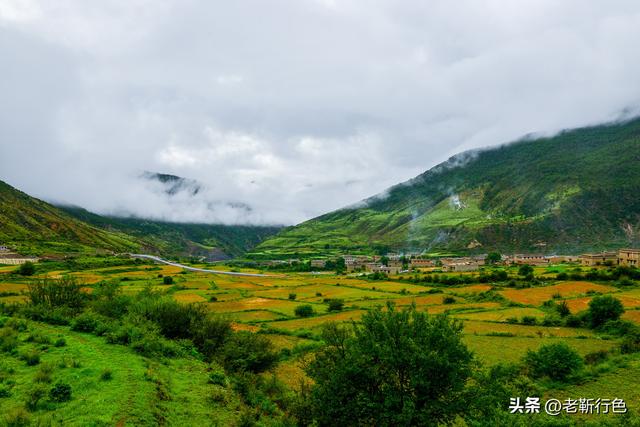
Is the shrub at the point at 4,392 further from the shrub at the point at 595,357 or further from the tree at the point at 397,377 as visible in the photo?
the shrub at the point at 595,357

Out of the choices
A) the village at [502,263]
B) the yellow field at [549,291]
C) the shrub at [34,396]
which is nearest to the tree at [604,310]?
the yellow field at [549,291]

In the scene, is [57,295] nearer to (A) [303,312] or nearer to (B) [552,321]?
(A) [303,312]

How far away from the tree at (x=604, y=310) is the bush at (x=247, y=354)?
125 ft

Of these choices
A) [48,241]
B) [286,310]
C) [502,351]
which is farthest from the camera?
[48,241]

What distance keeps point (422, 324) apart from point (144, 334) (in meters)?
20.5

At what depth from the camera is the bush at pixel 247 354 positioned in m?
29.5

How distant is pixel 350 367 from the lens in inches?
659

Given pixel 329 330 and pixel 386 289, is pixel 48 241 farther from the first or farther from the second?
pixel 329 330

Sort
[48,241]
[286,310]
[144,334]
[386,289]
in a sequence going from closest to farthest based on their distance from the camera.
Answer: [144,334] → [286,310] → [386,289] → [48,241]

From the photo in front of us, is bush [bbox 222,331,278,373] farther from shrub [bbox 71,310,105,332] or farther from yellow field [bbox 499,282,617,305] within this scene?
yellow field [bbox 499,282,617,305]

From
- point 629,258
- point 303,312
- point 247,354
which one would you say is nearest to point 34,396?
point 247,354

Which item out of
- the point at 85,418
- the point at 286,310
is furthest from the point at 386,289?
the point at 85,418

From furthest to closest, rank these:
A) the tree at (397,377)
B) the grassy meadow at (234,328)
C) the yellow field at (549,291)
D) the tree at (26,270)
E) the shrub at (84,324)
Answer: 1. the tree at (26,270)
2. the yellow field at (549,291)
3. the shrub at (84,324)
4. the grassy meadow at (234,328)
5. the tree at (397,377)

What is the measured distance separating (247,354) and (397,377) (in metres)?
16.9
